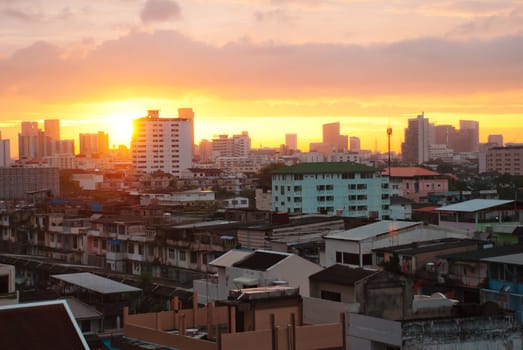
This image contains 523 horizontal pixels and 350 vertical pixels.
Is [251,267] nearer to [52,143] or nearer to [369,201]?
[369,201]

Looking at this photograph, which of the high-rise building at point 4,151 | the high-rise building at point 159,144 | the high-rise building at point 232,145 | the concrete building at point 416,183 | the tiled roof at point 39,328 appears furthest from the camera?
the high-rise building at point 232,145

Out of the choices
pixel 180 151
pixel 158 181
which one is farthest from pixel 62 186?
pixel 180 151

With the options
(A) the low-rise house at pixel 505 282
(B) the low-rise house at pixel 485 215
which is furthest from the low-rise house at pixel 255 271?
(B) the low-rise house at pixel 485 215

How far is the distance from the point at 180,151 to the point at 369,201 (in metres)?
73.7

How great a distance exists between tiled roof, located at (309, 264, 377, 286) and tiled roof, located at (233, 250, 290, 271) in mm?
3653

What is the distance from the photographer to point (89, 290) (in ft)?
61.8

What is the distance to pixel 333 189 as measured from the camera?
147 ft

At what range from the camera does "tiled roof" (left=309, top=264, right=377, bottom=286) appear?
1217 cm

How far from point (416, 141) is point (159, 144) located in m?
60.7

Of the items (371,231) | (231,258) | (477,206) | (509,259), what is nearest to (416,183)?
(477,206)

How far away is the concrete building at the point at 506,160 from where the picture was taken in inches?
3952

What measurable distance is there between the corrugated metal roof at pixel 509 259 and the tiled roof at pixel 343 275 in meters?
2.86

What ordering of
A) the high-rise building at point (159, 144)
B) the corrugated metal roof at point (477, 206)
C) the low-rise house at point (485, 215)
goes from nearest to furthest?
the low-rise house at point (485, 215)
the corrugated metal roof at point (477, 206)
the high-rise building at point (159, 144)

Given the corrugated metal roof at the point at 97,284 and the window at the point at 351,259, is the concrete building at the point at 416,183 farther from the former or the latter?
the window at the point at 351,259
